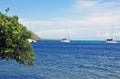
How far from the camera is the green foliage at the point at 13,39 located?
27.4 m

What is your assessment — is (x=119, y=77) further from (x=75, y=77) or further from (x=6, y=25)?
(x=6, y=25)

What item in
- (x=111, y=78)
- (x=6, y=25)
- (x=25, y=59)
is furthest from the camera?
(x=111, y=78)

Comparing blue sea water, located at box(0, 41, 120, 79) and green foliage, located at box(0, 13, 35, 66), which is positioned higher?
green foliage, located at box(0, 13, 35, 66)

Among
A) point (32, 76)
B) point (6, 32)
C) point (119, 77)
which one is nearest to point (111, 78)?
point (119, 77)

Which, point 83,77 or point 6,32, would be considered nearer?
point 6,32

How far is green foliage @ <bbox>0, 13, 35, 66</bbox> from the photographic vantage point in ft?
89.8

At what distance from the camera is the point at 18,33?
27406mm

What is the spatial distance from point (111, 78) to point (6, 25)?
29577 millimetres

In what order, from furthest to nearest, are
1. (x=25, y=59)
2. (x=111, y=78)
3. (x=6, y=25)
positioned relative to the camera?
(x=111, y=78) → (x=25, y=59) → (x=6, y=25)

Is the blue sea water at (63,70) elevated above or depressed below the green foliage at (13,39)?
below

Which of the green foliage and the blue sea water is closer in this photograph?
the green foliage

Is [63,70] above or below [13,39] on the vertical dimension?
below

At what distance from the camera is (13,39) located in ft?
90.5

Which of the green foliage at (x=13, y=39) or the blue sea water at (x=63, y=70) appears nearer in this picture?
the green foliage at (x=13, y=39)
